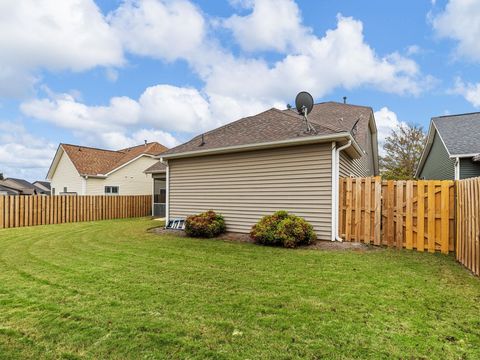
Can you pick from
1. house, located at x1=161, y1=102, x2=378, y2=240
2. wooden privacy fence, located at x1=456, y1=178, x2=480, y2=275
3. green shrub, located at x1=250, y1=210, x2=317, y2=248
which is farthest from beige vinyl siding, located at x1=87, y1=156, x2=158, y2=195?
wooden privacy fence, located at x1=456, y1=178, x2=480, y2=275

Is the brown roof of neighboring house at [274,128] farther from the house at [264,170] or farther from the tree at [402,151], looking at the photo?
the tree at [402,151]

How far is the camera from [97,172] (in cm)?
2028

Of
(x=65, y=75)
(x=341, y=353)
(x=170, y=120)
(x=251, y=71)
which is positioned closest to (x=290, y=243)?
(x=341, y=353)

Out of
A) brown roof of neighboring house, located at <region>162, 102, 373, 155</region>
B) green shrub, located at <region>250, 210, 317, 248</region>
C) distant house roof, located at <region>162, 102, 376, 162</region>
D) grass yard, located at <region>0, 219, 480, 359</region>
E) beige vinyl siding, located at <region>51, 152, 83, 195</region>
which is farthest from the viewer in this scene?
beige vinyl siding, located at <region>51, 152, 83, 195</region>

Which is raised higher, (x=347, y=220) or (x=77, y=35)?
(x=77, y=35)

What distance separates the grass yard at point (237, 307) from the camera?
2.54m

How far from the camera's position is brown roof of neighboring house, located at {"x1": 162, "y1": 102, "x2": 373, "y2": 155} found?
844 centimetres

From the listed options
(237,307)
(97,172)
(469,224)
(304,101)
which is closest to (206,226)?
(304,101)

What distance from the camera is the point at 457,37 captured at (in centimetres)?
1217

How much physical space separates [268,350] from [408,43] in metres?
15.3

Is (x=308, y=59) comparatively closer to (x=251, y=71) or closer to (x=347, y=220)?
(x=251, y=71)

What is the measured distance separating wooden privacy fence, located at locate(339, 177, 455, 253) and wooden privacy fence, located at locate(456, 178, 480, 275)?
612mm

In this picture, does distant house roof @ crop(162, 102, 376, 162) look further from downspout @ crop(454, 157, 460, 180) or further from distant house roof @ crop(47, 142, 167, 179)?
distant house roof @ crop(47, 142, 167, 179)

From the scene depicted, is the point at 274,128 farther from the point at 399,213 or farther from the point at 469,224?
the point at 469,224
